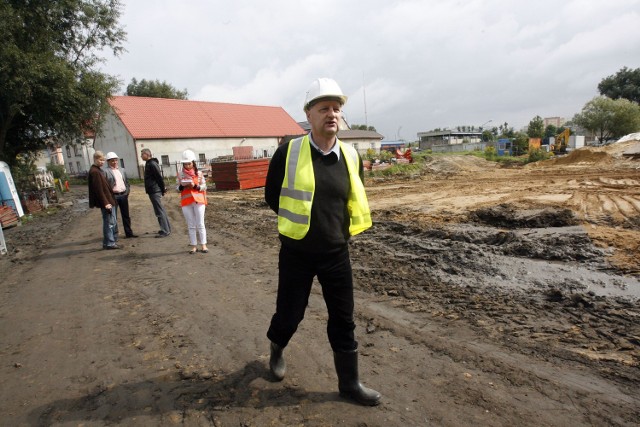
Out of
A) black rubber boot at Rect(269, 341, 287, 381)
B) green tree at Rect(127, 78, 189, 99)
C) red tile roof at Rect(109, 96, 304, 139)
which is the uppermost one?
green tree at Rect(127, 78, 189, 99)

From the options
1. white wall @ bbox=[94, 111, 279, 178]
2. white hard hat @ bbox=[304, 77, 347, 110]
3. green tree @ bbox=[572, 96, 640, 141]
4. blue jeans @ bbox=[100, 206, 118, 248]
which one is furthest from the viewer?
green tree @ bbox=[572, 96, 640, 141]

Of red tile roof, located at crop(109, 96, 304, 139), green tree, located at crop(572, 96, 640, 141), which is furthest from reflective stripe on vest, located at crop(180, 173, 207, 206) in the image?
green tree, located at crop(572, 96, 640, 141)

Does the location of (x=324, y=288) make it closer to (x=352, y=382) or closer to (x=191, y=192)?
(x=352, y=382)

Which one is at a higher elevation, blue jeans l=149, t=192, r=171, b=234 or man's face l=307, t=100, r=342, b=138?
man's face l=307, t=100, r=342, b=138

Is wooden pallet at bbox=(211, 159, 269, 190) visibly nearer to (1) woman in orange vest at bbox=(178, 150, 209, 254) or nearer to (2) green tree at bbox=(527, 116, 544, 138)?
(1) woman in orange vest at bbox=(178, 150, 209, 254)

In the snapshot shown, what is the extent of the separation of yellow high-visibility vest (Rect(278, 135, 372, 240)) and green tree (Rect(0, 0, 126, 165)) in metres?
16.3

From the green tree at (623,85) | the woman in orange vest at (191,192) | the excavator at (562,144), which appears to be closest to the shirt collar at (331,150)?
the woman in orange vest at (191,192)

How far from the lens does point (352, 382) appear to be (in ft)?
8.82

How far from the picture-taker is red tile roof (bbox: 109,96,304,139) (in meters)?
33.7

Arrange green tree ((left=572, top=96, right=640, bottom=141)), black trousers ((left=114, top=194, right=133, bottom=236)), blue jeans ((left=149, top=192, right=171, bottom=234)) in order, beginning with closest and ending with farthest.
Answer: black trousers ((left=114, top=194, right=133, bottom=236)) < blue jeans ((left=149, top=192, right=171, bottom=234)) < green tree ((left=572, top=96, right=640, bottom=141))

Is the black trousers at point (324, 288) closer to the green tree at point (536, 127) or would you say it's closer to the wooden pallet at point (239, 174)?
the wooden pallet at point (239, 174)

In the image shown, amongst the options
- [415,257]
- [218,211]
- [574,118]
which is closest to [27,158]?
[218,211]

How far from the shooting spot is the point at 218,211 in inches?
508

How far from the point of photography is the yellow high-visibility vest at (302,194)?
254 cm
